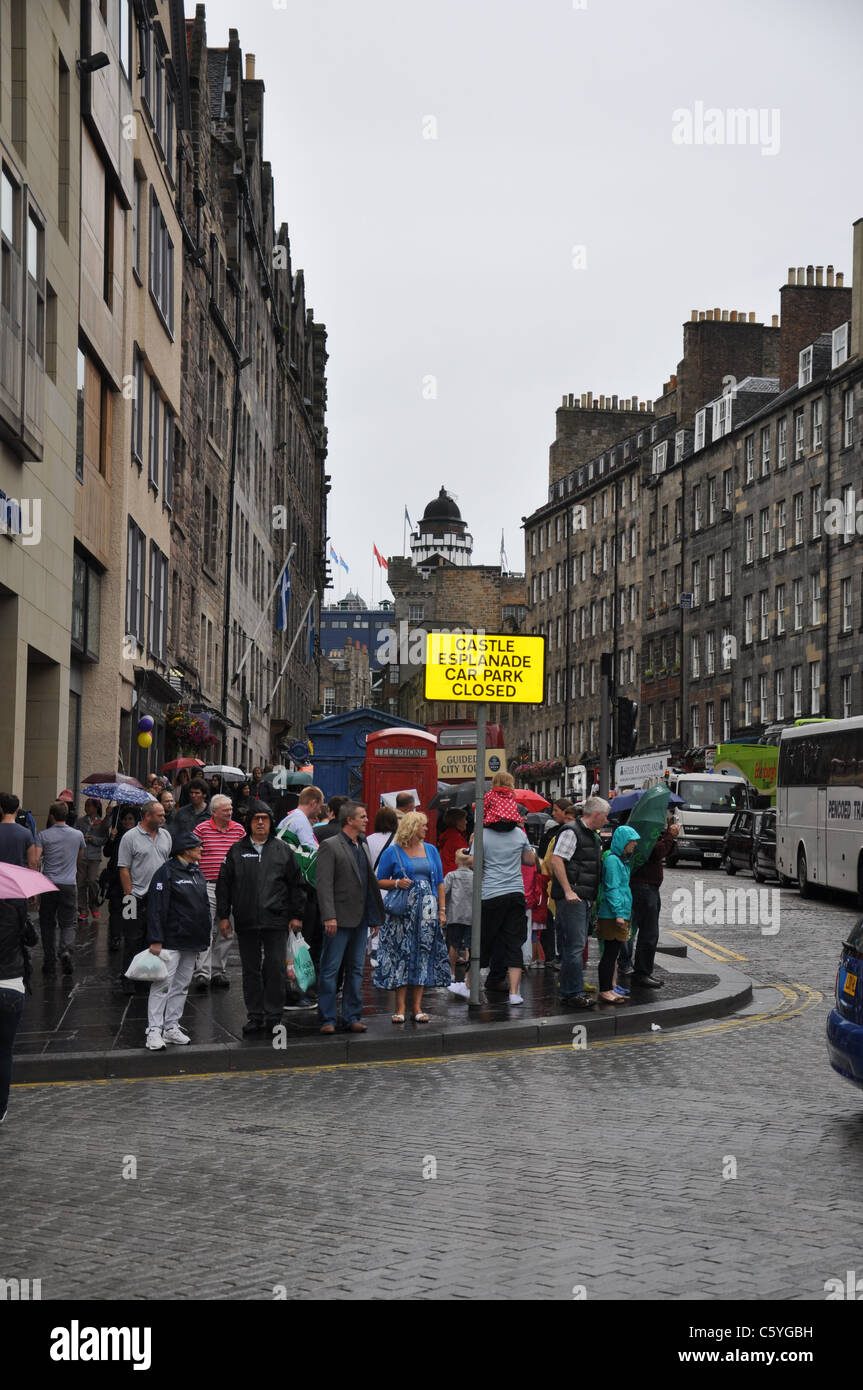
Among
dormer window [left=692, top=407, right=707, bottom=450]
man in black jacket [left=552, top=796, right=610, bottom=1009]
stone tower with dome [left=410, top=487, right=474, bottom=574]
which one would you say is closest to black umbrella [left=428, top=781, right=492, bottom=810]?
man in black jacket [left=552, top=796, right=610, bottom=1009]

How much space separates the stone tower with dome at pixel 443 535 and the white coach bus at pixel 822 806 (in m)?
130

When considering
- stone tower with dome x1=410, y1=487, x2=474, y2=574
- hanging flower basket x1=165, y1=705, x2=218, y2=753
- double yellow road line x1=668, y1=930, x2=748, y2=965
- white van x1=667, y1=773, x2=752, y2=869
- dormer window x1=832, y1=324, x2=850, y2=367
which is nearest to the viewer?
double yellow road line x1=668, y1=930, x2=748, y2=965

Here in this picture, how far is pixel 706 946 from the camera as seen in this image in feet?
76.9

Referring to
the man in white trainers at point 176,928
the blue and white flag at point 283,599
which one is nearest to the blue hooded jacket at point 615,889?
→ the man in white trainers at point 176,928

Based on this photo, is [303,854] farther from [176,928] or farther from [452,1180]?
[452,1180]

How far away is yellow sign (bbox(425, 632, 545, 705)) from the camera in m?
15.1

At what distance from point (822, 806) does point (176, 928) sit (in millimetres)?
21690

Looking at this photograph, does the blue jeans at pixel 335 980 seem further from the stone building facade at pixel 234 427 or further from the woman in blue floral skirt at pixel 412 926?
the stone building facade at pixel 234 427

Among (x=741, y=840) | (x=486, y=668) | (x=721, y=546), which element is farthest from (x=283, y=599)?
(x=486, y=668)

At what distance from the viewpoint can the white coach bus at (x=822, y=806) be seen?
30859 mm

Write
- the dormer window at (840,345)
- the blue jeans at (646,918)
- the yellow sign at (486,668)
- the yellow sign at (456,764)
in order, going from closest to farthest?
the yellow sign at (486,668)
the blue jeans at (646,918)
the yellow sign at (456,764)
the dormer window at (840,345)

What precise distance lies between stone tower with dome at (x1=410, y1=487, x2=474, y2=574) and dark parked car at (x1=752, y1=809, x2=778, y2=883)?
127 metres

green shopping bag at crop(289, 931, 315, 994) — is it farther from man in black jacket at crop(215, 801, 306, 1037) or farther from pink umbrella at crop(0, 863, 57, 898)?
pink umbrella at crop(0, 863, 57, 898)
